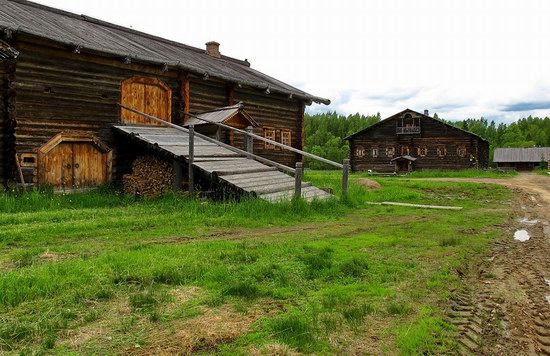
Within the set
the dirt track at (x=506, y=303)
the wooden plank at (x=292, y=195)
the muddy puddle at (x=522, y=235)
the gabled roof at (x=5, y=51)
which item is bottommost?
the dirt track at (x=506, y=303)

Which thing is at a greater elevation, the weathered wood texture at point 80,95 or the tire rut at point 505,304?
the weathered wood texture at point 80,95

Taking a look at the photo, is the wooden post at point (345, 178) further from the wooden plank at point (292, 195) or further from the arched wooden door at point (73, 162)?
the arched wooden door at point (73, 162)

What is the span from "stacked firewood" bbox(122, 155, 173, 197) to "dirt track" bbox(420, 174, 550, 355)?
8628 mm

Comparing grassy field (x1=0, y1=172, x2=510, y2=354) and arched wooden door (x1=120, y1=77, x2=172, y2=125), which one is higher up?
arched wooden door (x1=120, y1=77, x2=172, y2=125)

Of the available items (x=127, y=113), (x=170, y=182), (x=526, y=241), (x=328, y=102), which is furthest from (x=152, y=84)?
(x=526, y=241)

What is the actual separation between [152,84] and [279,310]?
42.5ft

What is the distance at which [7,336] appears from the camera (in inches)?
126

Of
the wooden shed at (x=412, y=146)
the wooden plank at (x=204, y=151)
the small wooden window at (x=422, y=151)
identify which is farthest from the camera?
the small wooden window at (x=422, y=151)

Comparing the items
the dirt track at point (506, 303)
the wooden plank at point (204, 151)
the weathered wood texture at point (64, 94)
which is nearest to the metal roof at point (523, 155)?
the wooden plank at point (204, 151)

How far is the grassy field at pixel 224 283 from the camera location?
3316 millimetres

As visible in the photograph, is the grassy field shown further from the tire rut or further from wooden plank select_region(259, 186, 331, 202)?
wooden plank select_region(259, 186, 331, 202)

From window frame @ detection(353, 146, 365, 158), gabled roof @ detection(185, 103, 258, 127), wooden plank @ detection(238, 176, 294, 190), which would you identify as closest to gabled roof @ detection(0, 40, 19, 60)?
wooden plank @ detection(238, 176, 294, 190)

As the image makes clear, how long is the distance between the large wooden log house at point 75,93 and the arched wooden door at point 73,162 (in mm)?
29

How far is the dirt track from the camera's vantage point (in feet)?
11.4
